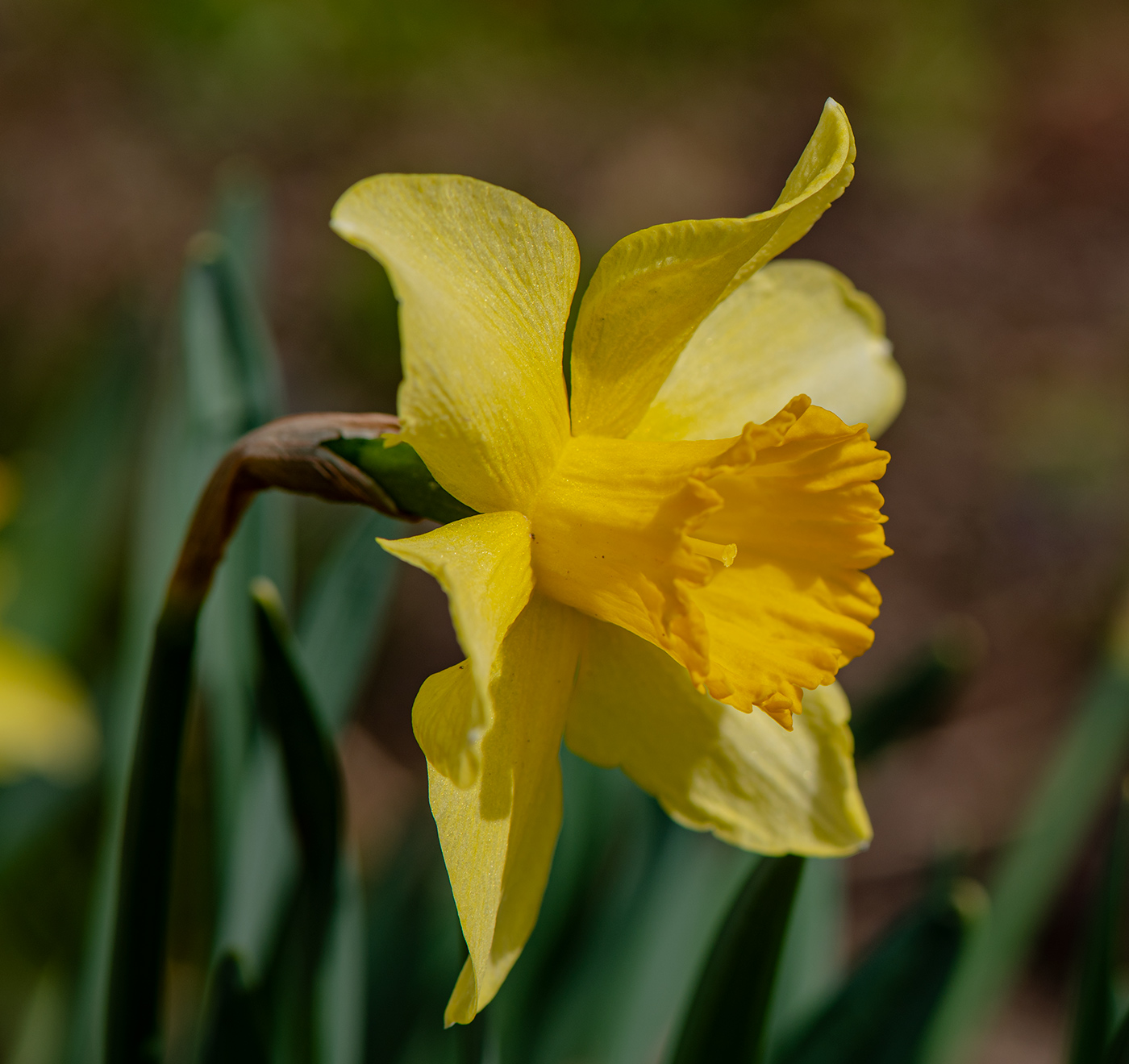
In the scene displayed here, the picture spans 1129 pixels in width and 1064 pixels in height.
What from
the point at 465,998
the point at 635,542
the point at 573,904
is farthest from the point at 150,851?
the point at 573,904

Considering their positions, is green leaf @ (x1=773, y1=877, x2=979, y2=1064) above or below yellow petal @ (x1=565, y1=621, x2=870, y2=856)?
below

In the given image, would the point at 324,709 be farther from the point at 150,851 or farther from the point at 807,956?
the point at 807,956

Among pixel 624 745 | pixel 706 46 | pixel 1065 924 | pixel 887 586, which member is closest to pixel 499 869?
pixel 624 745

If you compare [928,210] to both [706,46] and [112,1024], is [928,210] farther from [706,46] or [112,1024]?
[112,1024]

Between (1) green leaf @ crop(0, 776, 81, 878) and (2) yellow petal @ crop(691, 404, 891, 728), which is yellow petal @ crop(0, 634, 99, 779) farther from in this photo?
(2) yellow petal @ crop(691, 404, 891, 728)

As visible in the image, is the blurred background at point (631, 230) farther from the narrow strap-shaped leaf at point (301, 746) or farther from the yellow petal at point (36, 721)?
the narrow strap-shaped leaf at point (301, 746)

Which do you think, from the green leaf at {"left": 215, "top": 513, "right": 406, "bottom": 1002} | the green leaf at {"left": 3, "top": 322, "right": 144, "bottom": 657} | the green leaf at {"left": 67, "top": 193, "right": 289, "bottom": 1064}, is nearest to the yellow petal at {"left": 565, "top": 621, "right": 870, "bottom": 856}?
the green leaf at {"left": 215, "top": 513, "right": 406, "bottom": 1002}
